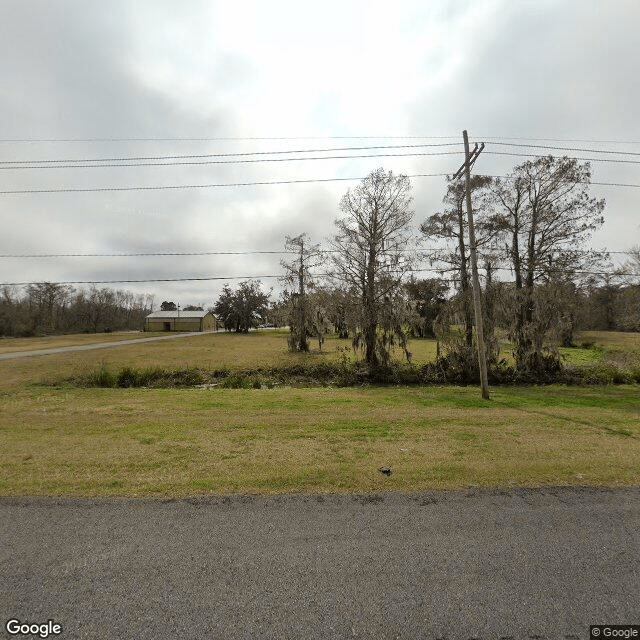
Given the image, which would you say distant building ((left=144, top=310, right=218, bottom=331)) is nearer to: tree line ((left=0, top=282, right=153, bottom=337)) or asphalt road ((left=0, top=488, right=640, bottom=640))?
tree line ((left=0, top=282, right=153, bottom=337))

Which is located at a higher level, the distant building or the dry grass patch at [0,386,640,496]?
the distant building

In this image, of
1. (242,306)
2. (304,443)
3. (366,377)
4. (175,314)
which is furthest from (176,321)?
(304,443)

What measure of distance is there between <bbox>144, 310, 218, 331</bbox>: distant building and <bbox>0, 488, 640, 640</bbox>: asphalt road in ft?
286

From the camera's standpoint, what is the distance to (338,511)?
368 centimetres

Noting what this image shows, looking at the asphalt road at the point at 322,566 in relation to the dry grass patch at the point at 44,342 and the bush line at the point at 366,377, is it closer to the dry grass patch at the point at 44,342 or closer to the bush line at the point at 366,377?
the bush line at the point at 366,377

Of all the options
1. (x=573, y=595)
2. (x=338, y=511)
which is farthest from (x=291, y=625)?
(x=573, y=595)

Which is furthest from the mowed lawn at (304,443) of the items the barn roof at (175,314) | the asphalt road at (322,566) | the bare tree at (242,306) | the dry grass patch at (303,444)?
the barn roof at (175,314)

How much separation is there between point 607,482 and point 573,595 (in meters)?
2.78

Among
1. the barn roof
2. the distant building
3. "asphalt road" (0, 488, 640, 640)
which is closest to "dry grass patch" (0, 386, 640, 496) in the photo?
"asphalt road" (0, 488, 640, 640)

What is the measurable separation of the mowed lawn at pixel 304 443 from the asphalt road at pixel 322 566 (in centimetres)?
54

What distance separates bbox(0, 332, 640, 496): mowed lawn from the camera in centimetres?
448

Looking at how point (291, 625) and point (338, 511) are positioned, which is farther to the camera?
point (338, 511)

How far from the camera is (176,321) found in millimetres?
86750

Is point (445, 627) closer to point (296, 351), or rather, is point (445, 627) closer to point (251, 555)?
point (251, 555)
